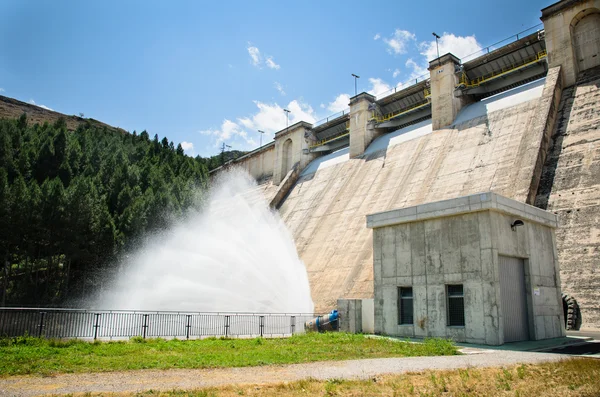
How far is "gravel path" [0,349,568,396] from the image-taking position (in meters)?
8.02

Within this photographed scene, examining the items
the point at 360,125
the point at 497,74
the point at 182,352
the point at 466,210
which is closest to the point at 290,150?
the point at 360,125

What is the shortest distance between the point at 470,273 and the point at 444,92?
2429cm

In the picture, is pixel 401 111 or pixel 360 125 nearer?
pixel 401 111

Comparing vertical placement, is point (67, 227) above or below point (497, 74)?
below

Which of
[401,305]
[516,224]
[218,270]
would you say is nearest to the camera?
[516,224]

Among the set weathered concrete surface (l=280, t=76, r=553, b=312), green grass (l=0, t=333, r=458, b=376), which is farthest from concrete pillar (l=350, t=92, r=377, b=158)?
green grass (l=0, t=333, r=458, b=376)

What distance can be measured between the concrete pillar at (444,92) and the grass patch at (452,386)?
29.3m

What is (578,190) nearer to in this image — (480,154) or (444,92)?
(480,154)

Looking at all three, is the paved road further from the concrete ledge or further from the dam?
the concrete ledge

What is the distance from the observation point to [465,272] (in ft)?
51.4

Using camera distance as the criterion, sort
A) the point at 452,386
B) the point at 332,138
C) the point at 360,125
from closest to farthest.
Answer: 1. the point at 452,386
2. the point at 360,125
3. the point at 332,138

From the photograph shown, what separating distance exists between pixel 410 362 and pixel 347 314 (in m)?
8.81

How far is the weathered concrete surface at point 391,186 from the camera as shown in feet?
89.4

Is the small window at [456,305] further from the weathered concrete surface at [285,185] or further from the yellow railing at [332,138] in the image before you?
the yellow railing at [332,138]
